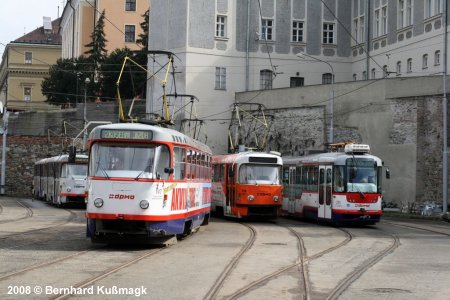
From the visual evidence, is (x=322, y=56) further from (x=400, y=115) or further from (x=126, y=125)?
(x=126, y=125)

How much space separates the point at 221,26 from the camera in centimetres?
6016

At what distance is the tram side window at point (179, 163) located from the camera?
1784 cm

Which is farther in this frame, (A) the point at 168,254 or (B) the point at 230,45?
(B) the point at 230,45

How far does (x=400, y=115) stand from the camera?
46.6m

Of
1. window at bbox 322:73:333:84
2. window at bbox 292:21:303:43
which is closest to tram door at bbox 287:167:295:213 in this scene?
window at bbox 322:73:333:84

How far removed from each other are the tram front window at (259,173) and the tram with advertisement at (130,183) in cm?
1142

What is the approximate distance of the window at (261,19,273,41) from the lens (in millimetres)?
61572

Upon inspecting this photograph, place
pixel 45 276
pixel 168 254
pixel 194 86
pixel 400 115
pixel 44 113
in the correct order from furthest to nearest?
1. pixel 44 113
2. pixel 194 86
3. pixel 400 115
4. pixel 168 254
5. pixel 45 276

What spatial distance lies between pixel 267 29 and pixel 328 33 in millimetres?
5401

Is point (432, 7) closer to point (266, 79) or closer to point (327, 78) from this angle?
point (327, 78)

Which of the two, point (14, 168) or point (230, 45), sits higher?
point (230, 45)

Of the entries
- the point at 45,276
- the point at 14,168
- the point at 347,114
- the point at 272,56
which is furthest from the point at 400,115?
the point at 45,276

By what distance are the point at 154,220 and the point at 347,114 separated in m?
35.0

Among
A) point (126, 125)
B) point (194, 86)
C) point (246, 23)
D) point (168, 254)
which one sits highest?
point (246, 23)
